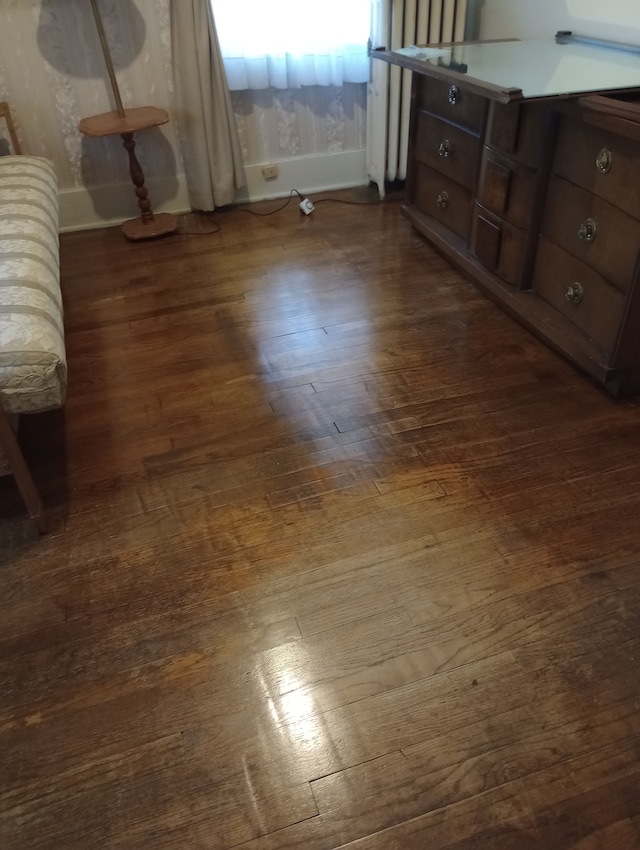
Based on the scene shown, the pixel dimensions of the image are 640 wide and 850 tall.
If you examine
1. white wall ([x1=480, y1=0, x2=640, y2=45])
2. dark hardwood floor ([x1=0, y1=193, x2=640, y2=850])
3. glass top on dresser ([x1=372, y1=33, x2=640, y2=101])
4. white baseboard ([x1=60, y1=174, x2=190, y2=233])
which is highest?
white wall ([x1=480, y1=0, x2=640, y2=45])

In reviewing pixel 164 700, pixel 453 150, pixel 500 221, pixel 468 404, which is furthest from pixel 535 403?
pixel 164 700

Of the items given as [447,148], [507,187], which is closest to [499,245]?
[507,187]

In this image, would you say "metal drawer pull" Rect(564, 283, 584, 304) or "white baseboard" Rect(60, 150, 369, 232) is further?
"white baseboard" Rect(60, 150, 369, 232)

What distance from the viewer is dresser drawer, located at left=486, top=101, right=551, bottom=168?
196 cm

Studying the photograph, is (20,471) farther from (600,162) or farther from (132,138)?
(132,138)

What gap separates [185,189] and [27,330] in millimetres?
1979

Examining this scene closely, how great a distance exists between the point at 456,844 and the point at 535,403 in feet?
4.03

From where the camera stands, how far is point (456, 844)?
1.03 m

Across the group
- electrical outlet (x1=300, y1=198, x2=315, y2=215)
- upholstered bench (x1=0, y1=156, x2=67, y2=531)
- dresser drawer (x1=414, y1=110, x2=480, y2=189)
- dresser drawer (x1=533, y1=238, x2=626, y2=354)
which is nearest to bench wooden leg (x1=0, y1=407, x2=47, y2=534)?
upholstered bench (x1=0, y1=156, x2=67, y2=531)

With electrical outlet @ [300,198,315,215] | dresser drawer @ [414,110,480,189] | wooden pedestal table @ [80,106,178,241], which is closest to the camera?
dresser drawer @ [414,110,480,189]

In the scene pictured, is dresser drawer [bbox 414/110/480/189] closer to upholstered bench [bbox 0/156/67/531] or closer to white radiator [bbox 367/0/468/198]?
white radiator [bbox 367/0/468/198]

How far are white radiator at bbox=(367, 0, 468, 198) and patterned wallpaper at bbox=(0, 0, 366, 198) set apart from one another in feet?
0.67

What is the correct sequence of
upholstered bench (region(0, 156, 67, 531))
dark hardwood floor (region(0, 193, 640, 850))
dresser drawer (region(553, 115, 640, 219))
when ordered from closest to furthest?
dark hardwood floor (region(0, 193, 640, 850)) → upholstered bench (region(0, 156, 67, 531)) → dresser drawer (region(553, 115, 640, 219))

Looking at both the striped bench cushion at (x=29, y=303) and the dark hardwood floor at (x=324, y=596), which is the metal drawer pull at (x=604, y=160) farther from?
the striped bench cushion at (x=29, y=303)
